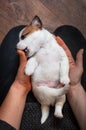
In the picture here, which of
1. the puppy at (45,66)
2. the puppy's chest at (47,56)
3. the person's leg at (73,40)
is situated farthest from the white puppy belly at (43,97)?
the person's leg at (73,40)

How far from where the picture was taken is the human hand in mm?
1064

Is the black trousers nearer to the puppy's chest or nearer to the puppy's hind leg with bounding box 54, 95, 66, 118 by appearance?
the puppy's hind leg with bounding box 54, 95, 66, 118

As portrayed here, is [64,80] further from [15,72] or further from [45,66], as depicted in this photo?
[15,72]

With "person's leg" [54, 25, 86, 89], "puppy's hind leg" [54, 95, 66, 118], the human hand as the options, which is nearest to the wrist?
the human hand

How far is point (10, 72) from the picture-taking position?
118 cm

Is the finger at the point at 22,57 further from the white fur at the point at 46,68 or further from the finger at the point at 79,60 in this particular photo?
the finger at the point at 79,60

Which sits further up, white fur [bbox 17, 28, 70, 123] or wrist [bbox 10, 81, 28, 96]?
white fur [bbox 17, 28, 70, 123]

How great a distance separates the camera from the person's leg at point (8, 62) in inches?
45.9

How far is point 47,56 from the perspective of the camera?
101 cm

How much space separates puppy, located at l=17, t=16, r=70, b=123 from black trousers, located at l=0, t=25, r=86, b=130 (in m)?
0.07

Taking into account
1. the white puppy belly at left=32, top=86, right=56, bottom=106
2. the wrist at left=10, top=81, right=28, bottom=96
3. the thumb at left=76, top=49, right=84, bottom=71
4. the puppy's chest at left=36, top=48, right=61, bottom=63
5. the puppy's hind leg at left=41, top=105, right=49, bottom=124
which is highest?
the puppy's chest at left=36, top=48, right=61, bottom=63

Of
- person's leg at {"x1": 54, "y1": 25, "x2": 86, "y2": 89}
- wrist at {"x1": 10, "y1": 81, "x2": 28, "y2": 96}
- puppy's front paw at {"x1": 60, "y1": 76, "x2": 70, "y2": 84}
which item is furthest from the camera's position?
person's leg at {"x1": 54, "y1": 25, "x2": 86, "y2": 89}

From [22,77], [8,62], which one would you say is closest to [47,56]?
[22,77]

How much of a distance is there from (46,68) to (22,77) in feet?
0.43
